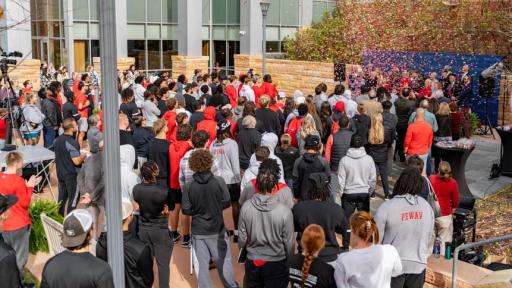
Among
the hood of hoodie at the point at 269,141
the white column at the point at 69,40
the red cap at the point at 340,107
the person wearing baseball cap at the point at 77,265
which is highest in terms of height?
the white column at the point at 69,40

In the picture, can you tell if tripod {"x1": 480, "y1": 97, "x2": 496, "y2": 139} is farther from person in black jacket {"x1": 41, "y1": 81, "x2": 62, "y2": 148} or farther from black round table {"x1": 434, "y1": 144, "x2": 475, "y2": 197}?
person in black jacket {"x1": 41, "y1": 81, "x2": 62, "y2": 148}

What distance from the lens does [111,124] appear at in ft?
13.6

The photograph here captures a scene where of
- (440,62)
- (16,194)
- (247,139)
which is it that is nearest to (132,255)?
(16,194)

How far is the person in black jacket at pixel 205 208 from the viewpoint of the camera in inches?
271

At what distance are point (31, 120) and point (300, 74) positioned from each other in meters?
15.8

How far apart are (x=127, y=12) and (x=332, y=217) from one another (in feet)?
84.4

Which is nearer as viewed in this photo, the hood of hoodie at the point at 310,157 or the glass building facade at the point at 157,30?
the hood of hoodie at the point at 310,157

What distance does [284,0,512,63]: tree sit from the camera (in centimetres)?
2152

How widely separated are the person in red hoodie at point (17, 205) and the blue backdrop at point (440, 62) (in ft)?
50.3

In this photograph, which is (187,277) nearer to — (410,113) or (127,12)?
(410,113)

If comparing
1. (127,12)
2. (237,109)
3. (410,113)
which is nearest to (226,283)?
(237,109)

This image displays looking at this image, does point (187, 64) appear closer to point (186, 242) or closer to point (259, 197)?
point (186, 242)

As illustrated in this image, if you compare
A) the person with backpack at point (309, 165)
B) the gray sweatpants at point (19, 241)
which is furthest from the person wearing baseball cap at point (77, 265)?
the person with backpack at point (309, 165)

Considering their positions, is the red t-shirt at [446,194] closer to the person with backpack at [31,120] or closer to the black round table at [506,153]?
the black round table at [506,153]
